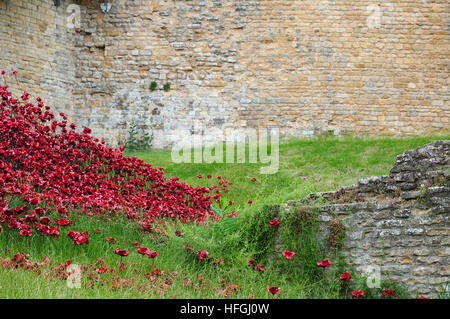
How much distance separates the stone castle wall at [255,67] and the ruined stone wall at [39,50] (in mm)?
33

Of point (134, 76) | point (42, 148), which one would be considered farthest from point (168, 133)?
point (42, 148)

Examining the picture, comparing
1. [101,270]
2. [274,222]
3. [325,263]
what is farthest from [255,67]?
[101,270]

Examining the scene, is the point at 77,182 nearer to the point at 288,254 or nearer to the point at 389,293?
the point at 288,254

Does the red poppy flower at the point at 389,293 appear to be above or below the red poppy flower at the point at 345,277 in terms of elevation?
below

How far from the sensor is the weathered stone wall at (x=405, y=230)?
445 cm

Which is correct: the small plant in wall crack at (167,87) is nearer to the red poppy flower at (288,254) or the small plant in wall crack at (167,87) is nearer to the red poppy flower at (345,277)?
the red poppy flower at (288,254)

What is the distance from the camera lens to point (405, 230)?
180 inches

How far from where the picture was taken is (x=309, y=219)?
480 centimetres

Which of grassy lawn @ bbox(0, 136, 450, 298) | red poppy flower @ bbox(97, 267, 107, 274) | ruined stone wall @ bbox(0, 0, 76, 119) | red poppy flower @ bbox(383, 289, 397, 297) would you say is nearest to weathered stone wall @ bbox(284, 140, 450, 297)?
red poppy flower @ bbox(383, 289, 397, 297)

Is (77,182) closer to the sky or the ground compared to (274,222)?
closer to the ground

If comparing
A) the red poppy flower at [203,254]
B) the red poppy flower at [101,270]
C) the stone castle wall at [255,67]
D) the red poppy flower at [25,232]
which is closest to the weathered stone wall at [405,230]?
the red poppy flower at [203,254]

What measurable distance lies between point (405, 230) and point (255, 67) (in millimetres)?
9014

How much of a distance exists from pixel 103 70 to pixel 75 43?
1.02m
